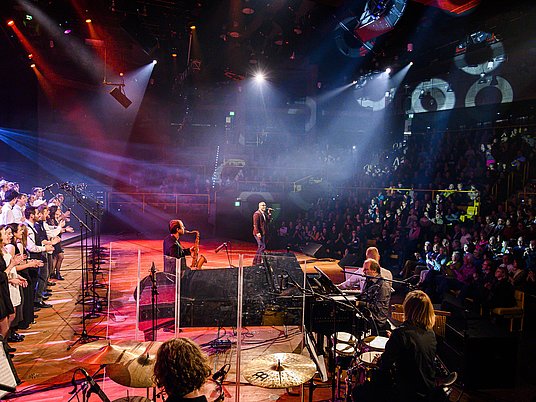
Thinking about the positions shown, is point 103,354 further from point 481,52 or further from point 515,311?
point 481,52

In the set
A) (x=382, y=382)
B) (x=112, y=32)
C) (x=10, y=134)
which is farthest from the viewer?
(x=10, y=134)

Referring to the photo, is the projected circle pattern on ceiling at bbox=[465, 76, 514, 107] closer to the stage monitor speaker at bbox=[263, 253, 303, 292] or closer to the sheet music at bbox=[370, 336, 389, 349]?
the stage monitor speaker at bbox=[263, 253, 303, 292]

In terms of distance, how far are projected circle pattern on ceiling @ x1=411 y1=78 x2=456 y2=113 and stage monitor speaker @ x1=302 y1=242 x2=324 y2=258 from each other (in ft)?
30.0

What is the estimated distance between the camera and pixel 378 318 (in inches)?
172

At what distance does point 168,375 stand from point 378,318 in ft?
9.85

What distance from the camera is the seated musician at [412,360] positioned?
2760 millimetres

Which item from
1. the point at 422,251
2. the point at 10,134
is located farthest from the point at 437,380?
the point at 10,134

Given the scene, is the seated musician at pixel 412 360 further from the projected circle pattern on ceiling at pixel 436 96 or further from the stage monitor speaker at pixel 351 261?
the projected circle pattern on ceiling at pixel 436 96

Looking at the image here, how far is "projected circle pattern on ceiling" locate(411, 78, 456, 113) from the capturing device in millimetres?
16234

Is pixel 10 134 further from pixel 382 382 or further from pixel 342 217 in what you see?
pixel 382 382

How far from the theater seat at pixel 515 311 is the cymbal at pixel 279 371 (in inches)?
155

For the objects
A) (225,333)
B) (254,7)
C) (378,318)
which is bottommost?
(225,333)

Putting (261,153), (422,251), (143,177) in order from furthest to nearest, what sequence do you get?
1. (261,153)
2. (143,177)
3. (422,251)

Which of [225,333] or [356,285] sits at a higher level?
[356,285]
